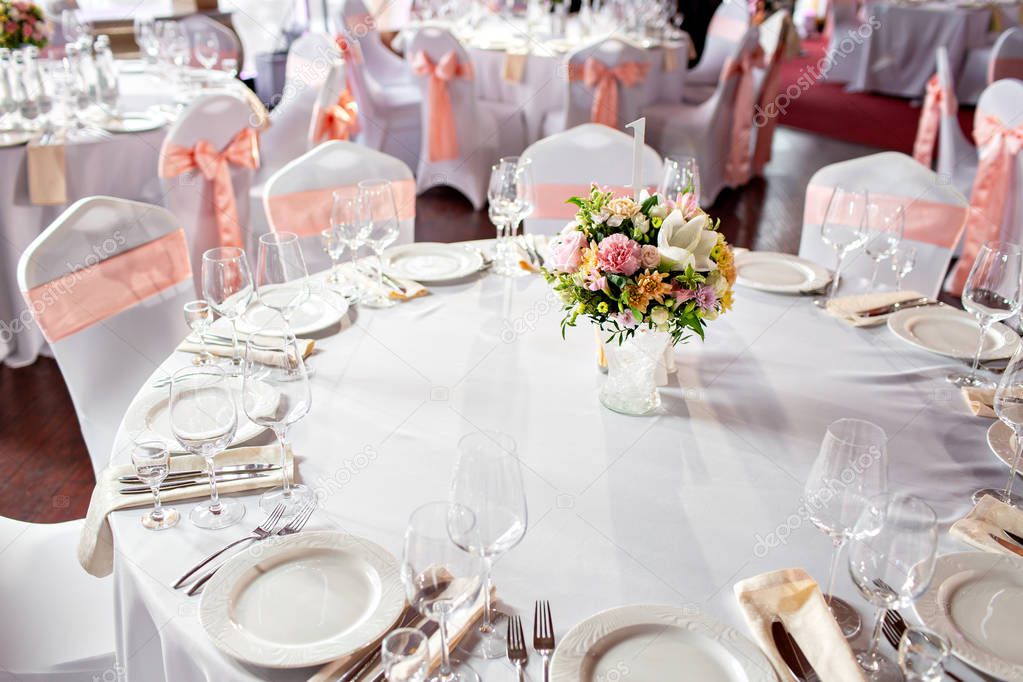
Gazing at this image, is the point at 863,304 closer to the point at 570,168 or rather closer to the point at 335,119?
the point at 570,168

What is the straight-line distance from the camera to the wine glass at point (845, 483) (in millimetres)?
1132

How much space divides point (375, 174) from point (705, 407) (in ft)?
4.79

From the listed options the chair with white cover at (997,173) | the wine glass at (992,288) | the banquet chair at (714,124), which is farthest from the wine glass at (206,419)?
the banquet chair at (714,124)

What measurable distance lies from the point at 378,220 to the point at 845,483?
4.23 ft

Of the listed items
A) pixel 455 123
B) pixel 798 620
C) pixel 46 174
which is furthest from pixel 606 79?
pixel 798 620

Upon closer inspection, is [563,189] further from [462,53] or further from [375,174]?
[462,53]

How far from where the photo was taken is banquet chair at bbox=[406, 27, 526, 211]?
4973mm

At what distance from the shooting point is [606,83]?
4922 mm

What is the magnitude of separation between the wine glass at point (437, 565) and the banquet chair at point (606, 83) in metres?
4.23

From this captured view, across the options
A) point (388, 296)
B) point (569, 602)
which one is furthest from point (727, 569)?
point (388, 296)

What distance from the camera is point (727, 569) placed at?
50.0 inches

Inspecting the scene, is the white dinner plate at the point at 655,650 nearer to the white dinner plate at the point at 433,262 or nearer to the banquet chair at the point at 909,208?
the white dinner plate at the point at 433,262

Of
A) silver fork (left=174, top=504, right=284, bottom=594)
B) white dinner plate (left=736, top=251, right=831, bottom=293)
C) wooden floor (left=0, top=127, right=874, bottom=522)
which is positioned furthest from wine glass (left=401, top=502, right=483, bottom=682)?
wooden floor (left=0, top=127, right=874, bottom=522)

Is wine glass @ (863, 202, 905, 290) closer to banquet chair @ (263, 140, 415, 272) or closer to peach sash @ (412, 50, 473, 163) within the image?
banquet chair @ (263, 140, 415, 272)
